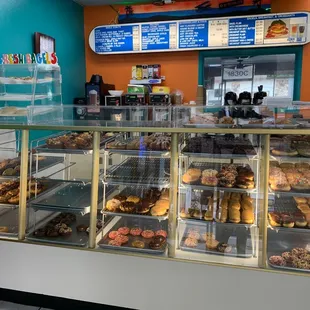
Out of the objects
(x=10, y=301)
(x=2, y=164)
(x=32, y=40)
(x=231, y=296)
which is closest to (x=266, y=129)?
(x=231, y=296)

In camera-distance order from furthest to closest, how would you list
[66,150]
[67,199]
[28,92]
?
1. [28,92]
2. [67,199]
3. [66,150]

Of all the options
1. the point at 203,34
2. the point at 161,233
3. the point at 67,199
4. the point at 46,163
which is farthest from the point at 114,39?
the point at 161,233

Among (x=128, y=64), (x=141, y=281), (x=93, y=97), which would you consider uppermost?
(x=128, y=64)

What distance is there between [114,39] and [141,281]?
163 inches

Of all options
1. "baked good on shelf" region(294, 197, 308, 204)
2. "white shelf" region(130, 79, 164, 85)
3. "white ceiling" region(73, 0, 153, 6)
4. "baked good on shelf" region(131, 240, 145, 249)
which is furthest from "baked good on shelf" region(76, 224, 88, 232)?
"white ceiling" region(73, 0, 153, 6)

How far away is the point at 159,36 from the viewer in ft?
16.3

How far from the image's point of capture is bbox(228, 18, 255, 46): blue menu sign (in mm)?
4613

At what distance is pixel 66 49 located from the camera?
4957mm

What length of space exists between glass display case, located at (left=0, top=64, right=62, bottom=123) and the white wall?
3.32 ft

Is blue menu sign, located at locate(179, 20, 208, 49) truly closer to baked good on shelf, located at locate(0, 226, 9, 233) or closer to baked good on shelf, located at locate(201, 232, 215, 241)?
baked good on shelf, located at locate(201, 232, 215, 241)

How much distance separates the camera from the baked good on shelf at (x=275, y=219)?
6.41ft

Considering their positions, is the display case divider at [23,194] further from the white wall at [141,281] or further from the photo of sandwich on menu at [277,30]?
the photo of sandwich on menu at [277,30]

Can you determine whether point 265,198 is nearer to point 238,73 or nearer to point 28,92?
point 28,92

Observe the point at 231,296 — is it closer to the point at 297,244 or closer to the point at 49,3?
the point at 297,244
